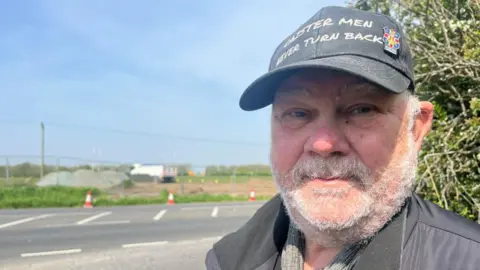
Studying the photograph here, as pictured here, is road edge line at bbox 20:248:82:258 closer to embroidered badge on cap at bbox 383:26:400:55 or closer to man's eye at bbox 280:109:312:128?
man's eye at bbox 280:109:312:128

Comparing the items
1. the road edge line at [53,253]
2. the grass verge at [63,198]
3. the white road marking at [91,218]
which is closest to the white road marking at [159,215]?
the white road marking at [91,218]

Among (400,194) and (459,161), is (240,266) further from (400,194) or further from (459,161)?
(459,161)

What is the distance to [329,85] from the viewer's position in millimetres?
1321

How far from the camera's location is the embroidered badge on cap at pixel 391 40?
127 cm

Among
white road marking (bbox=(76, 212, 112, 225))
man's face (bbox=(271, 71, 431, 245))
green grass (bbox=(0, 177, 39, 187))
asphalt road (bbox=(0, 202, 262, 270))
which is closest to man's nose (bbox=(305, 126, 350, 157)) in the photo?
man's face (bbox=(271, 71, 431, 245))

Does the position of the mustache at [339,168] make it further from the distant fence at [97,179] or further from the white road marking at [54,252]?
the distant fence at [97,179]

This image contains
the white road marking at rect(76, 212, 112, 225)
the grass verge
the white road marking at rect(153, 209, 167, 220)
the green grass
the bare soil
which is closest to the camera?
the white road marking at rect(76, 212, 112, 225)

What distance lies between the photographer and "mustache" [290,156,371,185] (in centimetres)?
127

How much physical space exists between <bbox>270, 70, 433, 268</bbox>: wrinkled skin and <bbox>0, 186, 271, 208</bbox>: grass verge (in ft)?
56.2

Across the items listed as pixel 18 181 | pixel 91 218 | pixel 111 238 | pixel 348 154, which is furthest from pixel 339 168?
pixel 18 181

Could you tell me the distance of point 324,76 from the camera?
4.33 feet

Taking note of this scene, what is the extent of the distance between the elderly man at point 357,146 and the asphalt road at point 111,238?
19.2 feet

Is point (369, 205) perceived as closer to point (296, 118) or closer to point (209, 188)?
point (296, 118)

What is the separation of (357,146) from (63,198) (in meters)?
18.1
